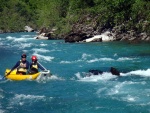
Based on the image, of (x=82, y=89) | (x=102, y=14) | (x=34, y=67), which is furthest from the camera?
(x=102, y=14)

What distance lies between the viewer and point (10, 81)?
67.8 feet

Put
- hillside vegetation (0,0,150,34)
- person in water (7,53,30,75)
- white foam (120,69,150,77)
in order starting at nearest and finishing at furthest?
person in water (7,53,30,75) < white foam (120,69,150,77) < hillside vegetation (0,0,150,34)

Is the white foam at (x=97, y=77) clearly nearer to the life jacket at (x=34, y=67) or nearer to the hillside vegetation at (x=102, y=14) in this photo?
the life jacket at (x=34, y=67)

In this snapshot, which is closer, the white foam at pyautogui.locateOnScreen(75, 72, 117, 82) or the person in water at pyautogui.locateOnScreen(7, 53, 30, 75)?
the white foam at pyautogui.locateOnScreen(75, 72, 117, 82)

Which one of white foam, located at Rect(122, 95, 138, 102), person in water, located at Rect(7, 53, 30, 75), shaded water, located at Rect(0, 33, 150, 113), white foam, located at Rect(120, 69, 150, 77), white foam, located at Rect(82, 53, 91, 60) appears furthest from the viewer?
white foam, located at Rect(82, 53, 91, 60)

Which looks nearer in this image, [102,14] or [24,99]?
[24,99]

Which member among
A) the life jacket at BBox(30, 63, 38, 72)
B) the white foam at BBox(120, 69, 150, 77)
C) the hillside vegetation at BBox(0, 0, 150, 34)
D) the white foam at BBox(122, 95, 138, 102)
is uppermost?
the hillside vegetation at BBox(0, 0, 150, 34)

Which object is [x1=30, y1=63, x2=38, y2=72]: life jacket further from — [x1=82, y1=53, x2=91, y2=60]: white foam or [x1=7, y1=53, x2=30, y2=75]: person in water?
[x1=82, y1=53, x2=91, y2=60]: white foam

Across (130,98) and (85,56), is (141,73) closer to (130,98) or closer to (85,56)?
(130,98)

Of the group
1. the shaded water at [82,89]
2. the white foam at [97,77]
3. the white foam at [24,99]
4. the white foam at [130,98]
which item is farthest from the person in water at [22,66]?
the white foam at [130,98]

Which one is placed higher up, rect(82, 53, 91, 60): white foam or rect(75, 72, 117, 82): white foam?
rect(82, 53, 91, 60): white foam

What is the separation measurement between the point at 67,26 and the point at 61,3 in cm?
863

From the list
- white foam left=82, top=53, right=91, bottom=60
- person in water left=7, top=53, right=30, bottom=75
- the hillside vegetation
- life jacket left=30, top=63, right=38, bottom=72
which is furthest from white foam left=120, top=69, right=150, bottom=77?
the hillside vegetation

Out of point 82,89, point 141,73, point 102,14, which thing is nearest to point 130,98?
point 82,89
